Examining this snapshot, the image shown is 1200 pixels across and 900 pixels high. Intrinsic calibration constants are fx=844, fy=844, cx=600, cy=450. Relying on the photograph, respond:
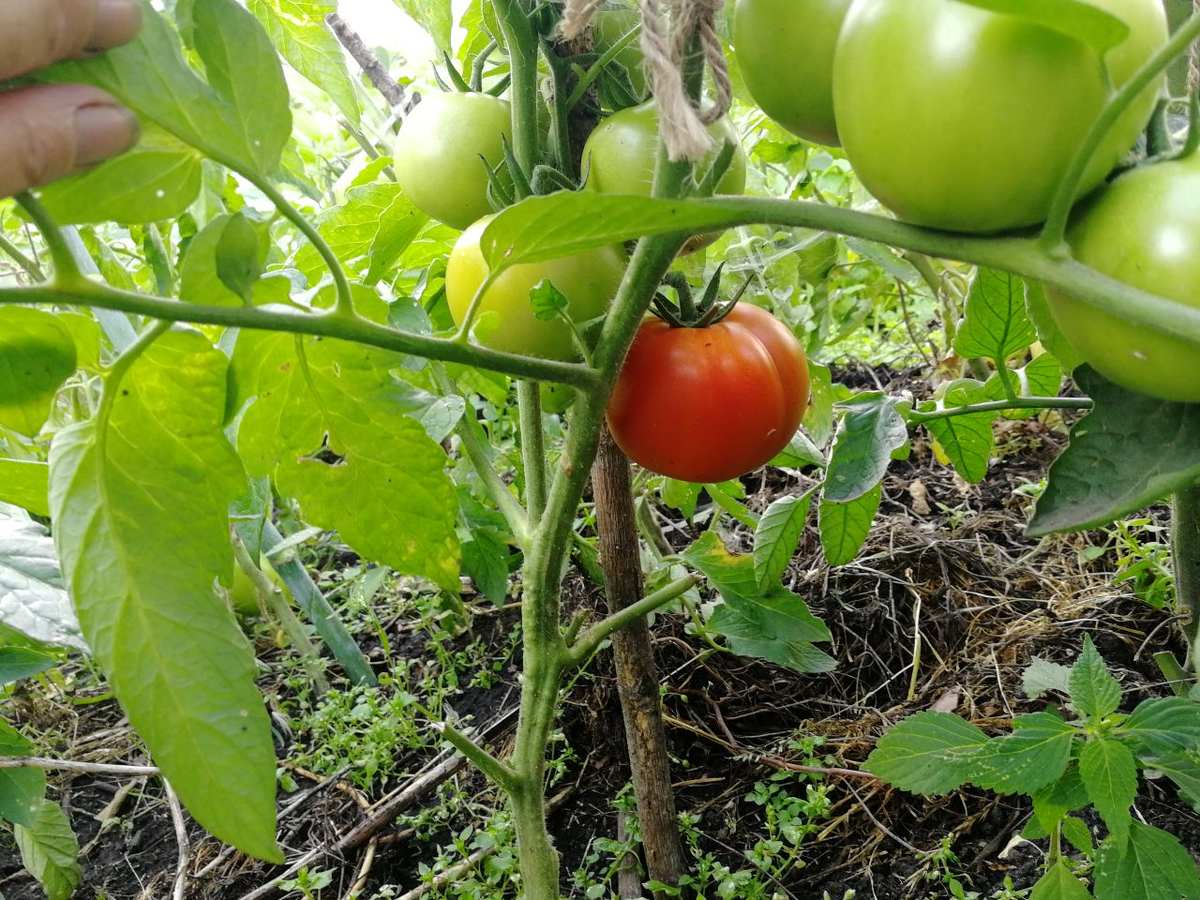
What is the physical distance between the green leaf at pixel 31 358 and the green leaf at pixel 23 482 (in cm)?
11

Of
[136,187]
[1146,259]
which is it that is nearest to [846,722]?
[1146,259]

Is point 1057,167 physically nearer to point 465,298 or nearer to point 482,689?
point 465,298

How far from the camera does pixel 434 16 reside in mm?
772

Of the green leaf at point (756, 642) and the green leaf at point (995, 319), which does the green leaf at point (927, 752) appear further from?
the green leaf at point (995, 319)

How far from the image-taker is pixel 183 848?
3.67 ft

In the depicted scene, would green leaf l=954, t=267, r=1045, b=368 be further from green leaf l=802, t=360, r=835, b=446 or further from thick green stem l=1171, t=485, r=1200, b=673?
green leaf l=802, t=360, r=835, b=446

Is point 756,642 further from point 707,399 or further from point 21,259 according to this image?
point 21,259

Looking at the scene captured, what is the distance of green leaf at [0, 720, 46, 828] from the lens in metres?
0.86

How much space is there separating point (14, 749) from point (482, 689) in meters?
0.67

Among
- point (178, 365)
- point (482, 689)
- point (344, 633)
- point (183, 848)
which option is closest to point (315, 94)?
point (344, 633)

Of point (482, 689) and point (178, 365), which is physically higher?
point (178, 365)

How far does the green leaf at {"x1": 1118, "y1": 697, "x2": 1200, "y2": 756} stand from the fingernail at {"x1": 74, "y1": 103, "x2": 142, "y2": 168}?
777 millimetres

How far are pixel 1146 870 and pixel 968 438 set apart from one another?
0.38 metres

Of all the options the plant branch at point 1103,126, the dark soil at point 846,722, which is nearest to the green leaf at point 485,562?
the dark soil at point 846,722
